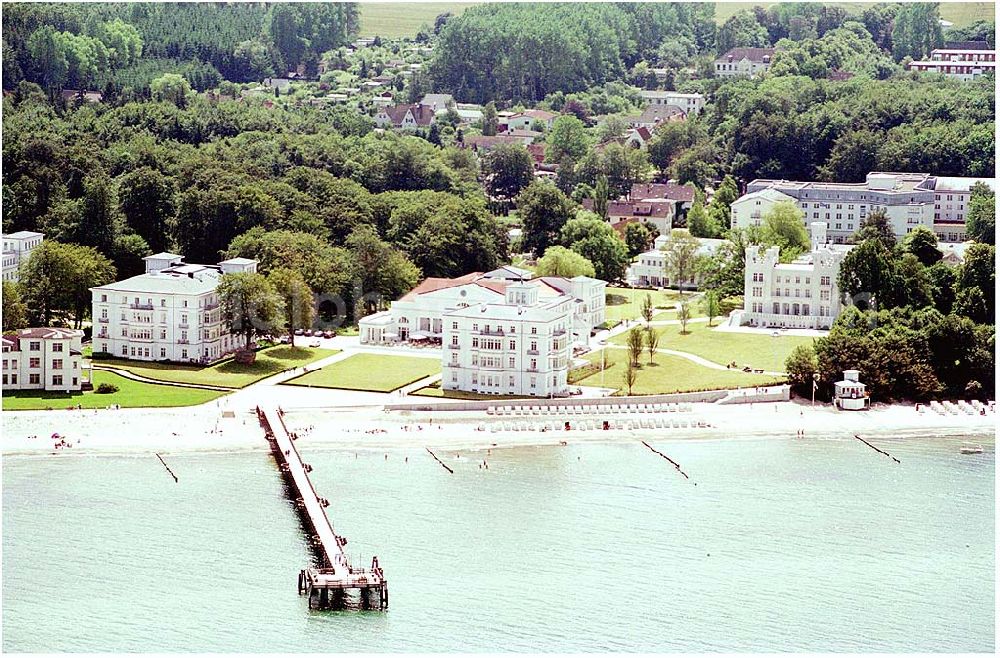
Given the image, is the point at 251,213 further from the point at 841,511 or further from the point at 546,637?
the point at 546,637

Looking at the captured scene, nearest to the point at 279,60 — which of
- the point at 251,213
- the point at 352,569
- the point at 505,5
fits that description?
the point at 505,5

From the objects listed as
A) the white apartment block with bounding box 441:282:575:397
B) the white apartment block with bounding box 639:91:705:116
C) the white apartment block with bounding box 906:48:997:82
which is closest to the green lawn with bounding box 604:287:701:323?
the white apartment block with bounding box 441:282:575:397

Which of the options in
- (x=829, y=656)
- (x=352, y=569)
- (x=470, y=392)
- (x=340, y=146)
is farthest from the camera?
(x=340, y=146)

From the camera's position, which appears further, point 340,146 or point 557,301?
point 340,146

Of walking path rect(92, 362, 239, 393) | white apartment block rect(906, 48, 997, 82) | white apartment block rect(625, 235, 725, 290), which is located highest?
white apartment block rect(906, 48, 997, 82)

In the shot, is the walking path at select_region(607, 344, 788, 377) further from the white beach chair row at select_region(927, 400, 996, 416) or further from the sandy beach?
the white beach chair row at select_region(927, 400, 996, 416)

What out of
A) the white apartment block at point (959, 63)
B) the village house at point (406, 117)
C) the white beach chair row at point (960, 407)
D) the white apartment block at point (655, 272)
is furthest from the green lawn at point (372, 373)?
the white apartment block at point (959, 63)

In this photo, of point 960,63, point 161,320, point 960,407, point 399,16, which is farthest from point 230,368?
point 399,16
